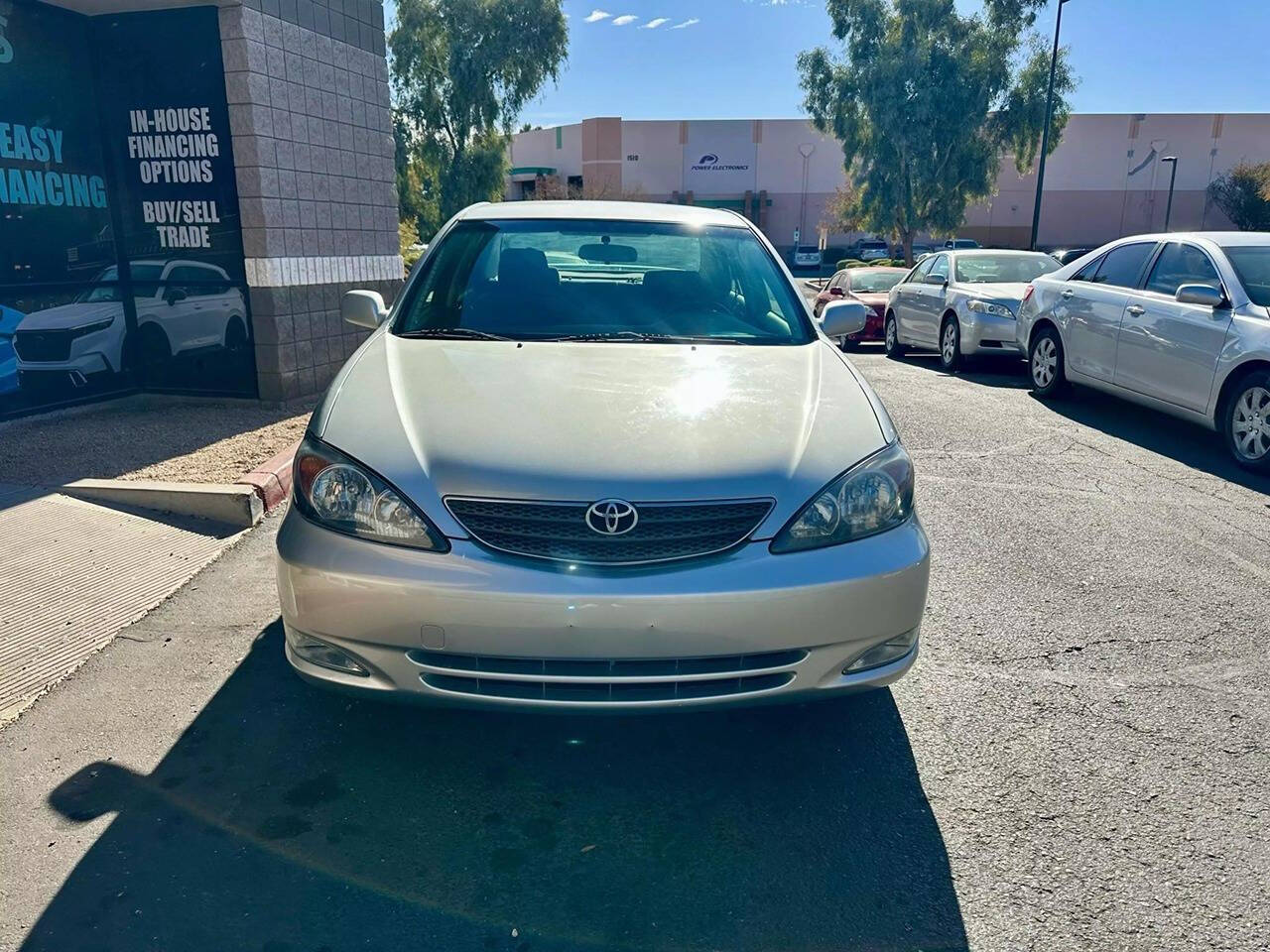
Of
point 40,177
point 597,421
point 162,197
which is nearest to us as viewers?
point 597,421

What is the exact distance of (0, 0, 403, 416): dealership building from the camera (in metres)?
7.27

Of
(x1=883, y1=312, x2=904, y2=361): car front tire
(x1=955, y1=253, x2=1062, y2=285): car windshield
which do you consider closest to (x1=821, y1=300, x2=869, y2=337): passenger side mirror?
(x1=955, y1=253, x2=1062, y2=285): car windshield

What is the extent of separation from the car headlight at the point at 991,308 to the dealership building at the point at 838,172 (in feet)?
156

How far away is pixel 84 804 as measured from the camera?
9.36 feet

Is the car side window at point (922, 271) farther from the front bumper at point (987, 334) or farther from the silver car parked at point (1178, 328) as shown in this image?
the silver car parked at point (1178, 328)

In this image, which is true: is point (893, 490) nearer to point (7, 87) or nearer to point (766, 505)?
point (766, 505)

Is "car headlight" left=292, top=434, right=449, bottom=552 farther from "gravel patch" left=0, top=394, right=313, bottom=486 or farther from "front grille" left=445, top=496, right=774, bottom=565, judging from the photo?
"gravel patch" left=0, top=394, right=313, bottom=486

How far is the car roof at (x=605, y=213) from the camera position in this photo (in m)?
4.64

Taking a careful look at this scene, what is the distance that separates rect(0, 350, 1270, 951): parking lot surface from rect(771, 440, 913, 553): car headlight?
73 centimetres

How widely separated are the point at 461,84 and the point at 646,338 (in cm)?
3355

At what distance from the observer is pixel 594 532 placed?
8.74 ft

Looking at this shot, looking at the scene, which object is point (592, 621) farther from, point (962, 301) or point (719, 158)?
point (719, 158)

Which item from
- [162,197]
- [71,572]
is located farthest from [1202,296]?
[162,197]

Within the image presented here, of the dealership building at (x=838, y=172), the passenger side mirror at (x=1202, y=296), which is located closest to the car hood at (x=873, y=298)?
the passenger side mirror at (x=1202, y=296)
